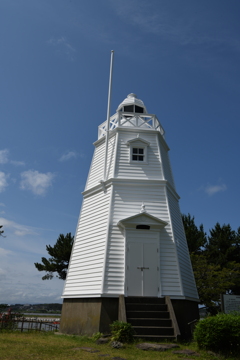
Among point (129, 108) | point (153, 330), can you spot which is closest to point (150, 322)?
point (153, 330)

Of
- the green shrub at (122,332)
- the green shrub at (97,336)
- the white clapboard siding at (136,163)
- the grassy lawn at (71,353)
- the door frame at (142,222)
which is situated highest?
the white clapboard siding at (136,163)

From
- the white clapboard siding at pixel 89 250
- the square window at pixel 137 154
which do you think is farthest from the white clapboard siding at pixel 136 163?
the white clapboard siding at pixel 89 250

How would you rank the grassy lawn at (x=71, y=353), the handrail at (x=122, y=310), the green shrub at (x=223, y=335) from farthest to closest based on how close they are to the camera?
the handrail at (x=122, y=310) → the green shrub at (x=223, y=335) → the grassy lawn at (x=71, y=353)

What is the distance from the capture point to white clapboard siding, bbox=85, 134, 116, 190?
16000mm

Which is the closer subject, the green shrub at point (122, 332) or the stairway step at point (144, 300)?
the green shrub at point (122, 332)

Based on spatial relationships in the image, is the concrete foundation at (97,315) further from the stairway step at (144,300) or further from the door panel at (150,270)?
the door panel at (150,270)

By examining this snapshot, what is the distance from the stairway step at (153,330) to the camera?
35.5 ft

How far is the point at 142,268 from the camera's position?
519 inches

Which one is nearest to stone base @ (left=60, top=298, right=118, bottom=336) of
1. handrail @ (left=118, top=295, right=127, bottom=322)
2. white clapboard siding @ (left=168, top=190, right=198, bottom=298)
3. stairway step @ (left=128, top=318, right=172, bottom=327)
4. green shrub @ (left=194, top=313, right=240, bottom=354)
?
handrail @ (left=118, top=295, right=127, bottom=322)

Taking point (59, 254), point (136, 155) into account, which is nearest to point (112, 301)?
point (136, 155)

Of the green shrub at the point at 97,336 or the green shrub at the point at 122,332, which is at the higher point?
the green shrub at the point at 122,332

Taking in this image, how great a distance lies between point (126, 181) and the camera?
1507 cm

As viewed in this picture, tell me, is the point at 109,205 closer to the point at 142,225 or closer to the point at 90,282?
the point at 142,225

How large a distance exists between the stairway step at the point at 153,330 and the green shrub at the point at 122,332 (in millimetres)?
538
